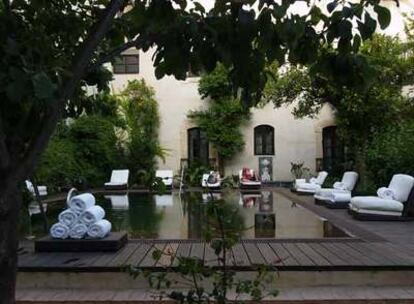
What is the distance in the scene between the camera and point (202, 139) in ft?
90.5

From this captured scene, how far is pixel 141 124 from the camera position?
27.2 metres

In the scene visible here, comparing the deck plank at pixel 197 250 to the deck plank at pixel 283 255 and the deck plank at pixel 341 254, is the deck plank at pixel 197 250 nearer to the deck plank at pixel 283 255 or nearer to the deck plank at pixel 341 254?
the deck plank at pixel 283 255

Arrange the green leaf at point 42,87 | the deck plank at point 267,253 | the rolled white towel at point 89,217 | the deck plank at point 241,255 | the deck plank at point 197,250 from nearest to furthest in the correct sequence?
the green leaf at point 42,87, the deck plank at point 241,255, the deck plank at point 267,253, the deck plank at point 197,250, the rolled white towel at point 89,217

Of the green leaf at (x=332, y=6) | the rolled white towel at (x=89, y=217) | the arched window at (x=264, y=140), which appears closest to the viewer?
the green leaf at (x=332, y=6)

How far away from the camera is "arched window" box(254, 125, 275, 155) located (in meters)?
27.6

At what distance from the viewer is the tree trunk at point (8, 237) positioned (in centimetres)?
236

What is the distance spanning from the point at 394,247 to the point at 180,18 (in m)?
6.73

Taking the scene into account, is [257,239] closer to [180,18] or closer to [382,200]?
[382,200]

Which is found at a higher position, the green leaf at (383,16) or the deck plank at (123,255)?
the green leaf at (383,16)

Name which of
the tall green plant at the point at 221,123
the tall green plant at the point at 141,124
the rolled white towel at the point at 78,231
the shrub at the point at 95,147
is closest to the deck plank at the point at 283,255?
the rolled white towel at the point at 78,231

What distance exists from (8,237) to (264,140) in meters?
25.5

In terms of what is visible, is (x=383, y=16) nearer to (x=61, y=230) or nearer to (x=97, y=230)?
(x=97, y=230)

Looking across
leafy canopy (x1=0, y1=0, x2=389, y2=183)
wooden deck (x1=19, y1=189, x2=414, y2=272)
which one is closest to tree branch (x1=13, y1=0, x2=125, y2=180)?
leafy canopy (x1=0, y1=0, x2=389, y2=183)

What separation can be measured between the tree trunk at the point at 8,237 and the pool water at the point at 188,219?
4471 millimetres
